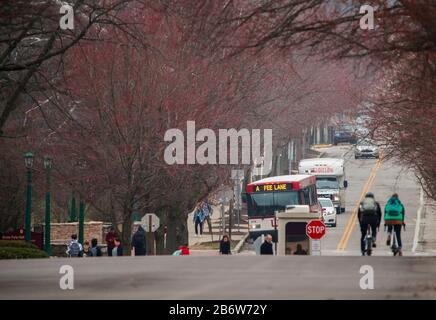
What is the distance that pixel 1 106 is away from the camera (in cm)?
4078

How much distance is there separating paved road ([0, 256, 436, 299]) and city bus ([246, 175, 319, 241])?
97.5ft

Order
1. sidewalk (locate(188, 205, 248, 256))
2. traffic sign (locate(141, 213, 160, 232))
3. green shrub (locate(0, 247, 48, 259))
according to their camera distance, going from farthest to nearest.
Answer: sidewalk (locate(188, 205, 248, 256)) → traffic sign (locate(141, 213, 160, 232)) → green shrub (locate(0, 247, 48, 259))

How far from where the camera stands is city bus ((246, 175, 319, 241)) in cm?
5275

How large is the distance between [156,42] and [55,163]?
593 centimetres

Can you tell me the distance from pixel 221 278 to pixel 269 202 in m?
35.5

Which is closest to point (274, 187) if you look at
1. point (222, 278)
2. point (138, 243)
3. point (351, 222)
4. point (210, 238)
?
point (210, 238)

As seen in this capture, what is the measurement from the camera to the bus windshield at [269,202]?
173 feet

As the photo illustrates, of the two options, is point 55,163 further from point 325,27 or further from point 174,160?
point 325,27
